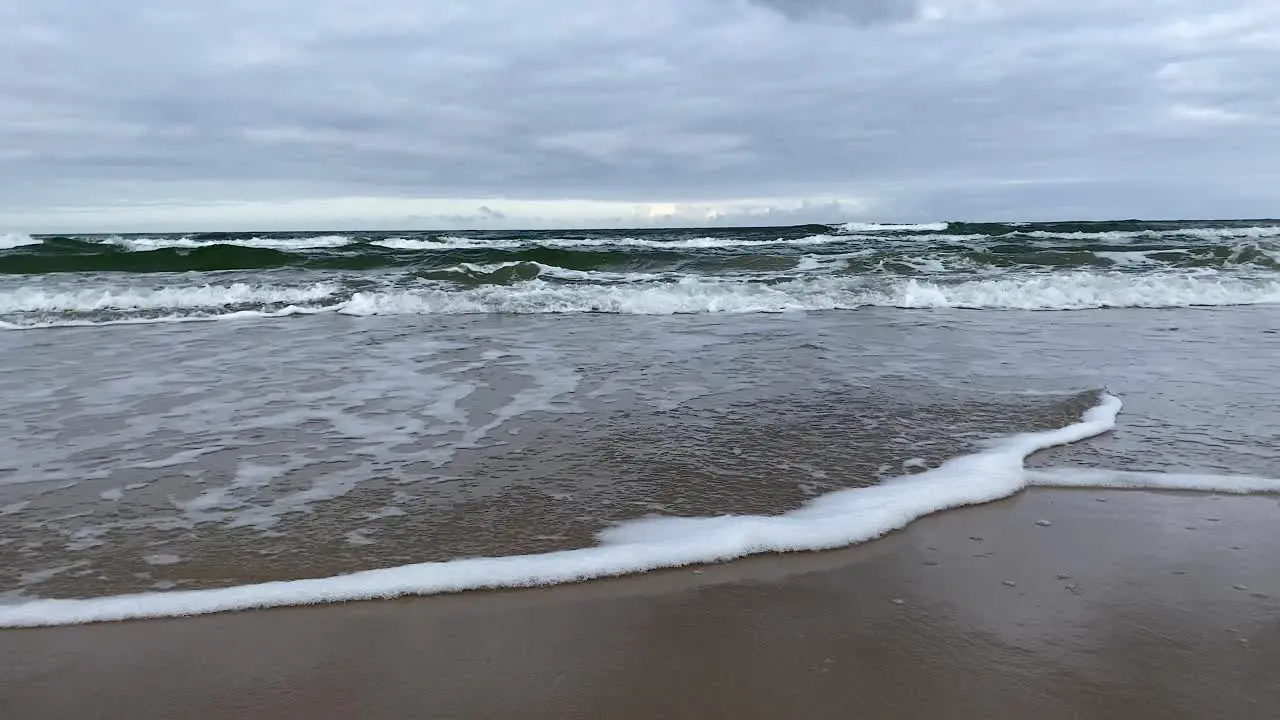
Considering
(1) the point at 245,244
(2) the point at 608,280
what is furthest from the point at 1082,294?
(1) the point at 245,244

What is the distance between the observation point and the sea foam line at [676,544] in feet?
9.07

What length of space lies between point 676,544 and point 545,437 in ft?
5.71

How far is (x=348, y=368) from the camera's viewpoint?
7293 millimetres

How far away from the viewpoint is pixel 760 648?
248cm

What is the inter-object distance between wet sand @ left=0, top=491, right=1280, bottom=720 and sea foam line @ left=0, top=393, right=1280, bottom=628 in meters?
0.07

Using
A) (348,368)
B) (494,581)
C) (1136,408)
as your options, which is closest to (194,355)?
(348,368)

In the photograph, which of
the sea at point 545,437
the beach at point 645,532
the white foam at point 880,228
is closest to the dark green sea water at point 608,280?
the sea at point 545,437

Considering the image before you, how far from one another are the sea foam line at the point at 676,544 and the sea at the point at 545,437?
0.01 m

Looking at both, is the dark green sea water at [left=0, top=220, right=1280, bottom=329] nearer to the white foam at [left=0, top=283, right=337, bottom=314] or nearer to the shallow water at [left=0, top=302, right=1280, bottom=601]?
the white foam at [left=0, top=283, right=337, bottom=314]

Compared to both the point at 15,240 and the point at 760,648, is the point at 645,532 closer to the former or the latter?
the point at 760,648

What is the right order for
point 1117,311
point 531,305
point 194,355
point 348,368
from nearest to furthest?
point 348,368 < point 194,355 < point 1117,311 < point 531,305

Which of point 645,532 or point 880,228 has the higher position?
point 880,228

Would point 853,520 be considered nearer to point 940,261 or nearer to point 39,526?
point 39,526

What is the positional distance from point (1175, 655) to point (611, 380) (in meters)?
4.55
